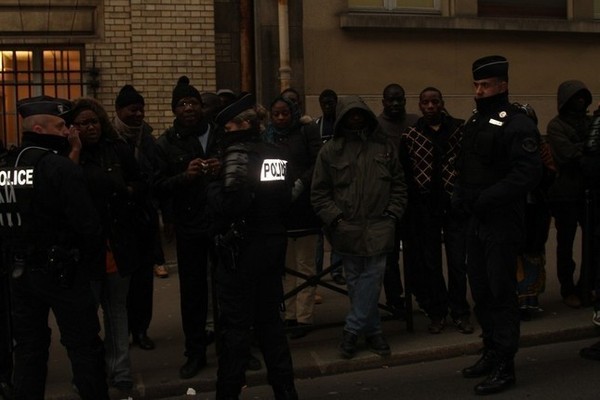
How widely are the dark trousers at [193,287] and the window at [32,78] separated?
18.8 feet

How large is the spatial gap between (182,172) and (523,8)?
27.6 feet

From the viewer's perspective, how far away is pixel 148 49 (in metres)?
11.6

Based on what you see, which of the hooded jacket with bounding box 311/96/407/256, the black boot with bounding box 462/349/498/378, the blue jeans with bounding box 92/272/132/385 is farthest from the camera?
the hooded jacket with bounding box 311/96/407/256

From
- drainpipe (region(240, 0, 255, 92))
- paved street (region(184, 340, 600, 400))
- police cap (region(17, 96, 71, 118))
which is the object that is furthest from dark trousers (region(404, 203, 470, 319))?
drainpipe (region(240, 0, 255, 92))

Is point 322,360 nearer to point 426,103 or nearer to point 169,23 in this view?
point 426,103

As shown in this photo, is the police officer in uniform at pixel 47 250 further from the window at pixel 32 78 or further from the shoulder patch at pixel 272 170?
the window at pixel 32 78

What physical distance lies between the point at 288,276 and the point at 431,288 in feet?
3.88

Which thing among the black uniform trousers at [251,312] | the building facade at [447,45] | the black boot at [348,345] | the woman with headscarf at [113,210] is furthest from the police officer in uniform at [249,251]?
the building facade at [447,45]

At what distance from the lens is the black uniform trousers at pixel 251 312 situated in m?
5.48

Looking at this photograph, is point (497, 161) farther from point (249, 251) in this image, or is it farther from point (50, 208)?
point (50, 208)

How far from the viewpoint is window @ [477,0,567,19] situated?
13.0 meters

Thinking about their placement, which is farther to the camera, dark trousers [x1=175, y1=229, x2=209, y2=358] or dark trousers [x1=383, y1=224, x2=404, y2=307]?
dark trousers [x1=383, y1=224, x2=404, y2=307]

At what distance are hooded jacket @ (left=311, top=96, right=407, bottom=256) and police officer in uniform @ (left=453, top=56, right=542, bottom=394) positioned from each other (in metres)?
0.73

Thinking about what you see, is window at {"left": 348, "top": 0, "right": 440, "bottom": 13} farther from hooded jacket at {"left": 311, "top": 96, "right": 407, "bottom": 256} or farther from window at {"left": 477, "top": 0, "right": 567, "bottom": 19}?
hooded jacket at {"left": 311, "top": 96, "right": 407, "bottom": 256}
